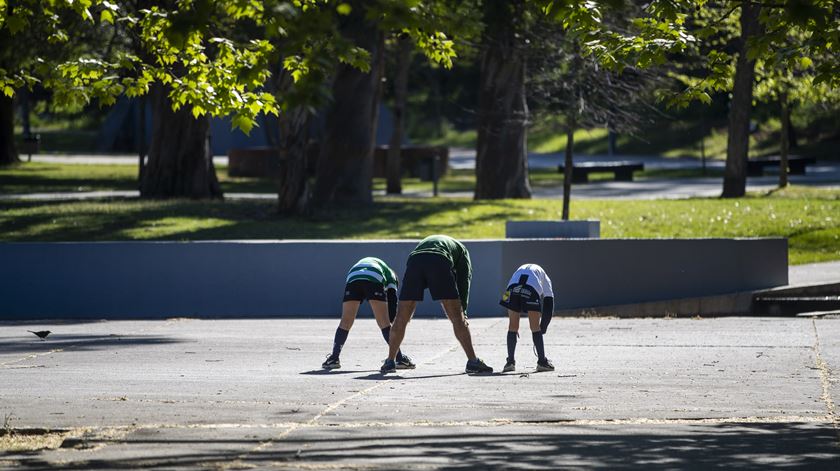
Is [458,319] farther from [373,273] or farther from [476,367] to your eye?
[373,273]

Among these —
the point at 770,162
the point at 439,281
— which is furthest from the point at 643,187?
the point at 439,281

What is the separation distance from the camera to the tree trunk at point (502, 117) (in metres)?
28.7

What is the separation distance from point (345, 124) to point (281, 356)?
14.6 metres

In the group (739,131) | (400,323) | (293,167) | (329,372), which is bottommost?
(329,372)

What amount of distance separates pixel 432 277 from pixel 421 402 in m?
1.64

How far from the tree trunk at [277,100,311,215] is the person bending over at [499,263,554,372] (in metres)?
13.6

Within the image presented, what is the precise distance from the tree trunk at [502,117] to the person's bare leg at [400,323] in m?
15.9

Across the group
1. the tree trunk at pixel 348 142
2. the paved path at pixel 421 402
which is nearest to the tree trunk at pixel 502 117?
the tree trunk at pixel 348 142

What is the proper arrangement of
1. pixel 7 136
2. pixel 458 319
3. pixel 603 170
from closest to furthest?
pixel 458 319 → pixel 7 136 → pixel 603 170

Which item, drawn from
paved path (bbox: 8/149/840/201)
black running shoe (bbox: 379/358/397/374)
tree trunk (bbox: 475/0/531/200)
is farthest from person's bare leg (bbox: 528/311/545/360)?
paved path (bbox: 8/149/840/201)

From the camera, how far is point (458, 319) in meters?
12.3

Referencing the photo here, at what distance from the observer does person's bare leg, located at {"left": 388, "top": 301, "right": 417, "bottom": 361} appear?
12.3 meters

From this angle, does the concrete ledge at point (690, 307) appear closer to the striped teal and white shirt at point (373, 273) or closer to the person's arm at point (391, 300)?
the person's arm at point (391, 300)

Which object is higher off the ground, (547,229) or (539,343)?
(547,229)
